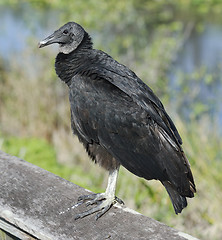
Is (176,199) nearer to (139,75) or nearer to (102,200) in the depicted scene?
(102,200)

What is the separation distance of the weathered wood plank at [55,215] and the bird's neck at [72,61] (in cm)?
72

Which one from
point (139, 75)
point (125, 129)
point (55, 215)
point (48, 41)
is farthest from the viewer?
point (139, 75)

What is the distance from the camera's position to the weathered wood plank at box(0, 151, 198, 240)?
130 centimetres

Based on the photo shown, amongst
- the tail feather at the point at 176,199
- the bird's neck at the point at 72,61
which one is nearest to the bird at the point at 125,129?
the tail feather at the point at 176,199

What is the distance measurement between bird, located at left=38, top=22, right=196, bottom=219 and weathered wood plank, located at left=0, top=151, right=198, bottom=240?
245mm

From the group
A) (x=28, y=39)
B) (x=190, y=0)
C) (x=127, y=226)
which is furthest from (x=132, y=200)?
(x=190, y=0)

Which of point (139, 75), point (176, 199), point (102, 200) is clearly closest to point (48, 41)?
point (102, 200)

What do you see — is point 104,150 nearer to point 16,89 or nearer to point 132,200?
point 132,200

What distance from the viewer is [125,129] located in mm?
1936

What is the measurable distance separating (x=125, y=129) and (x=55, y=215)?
25.9 inches

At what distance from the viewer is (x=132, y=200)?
11.3 feet

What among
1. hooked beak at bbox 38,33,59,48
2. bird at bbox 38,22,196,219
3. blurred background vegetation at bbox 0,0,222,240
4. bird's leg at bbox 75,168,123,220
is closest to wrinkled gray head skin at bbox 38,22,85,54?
hooked beak at bbox 38,33,59,48

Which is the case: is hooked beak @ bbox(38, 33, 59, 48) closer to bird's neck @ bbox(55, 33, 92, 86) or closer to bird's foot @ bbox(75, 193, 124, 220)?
bird's neck @ bbox(55, 33, 92, 86)

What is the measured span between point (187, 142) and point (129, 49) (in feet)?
7.76
